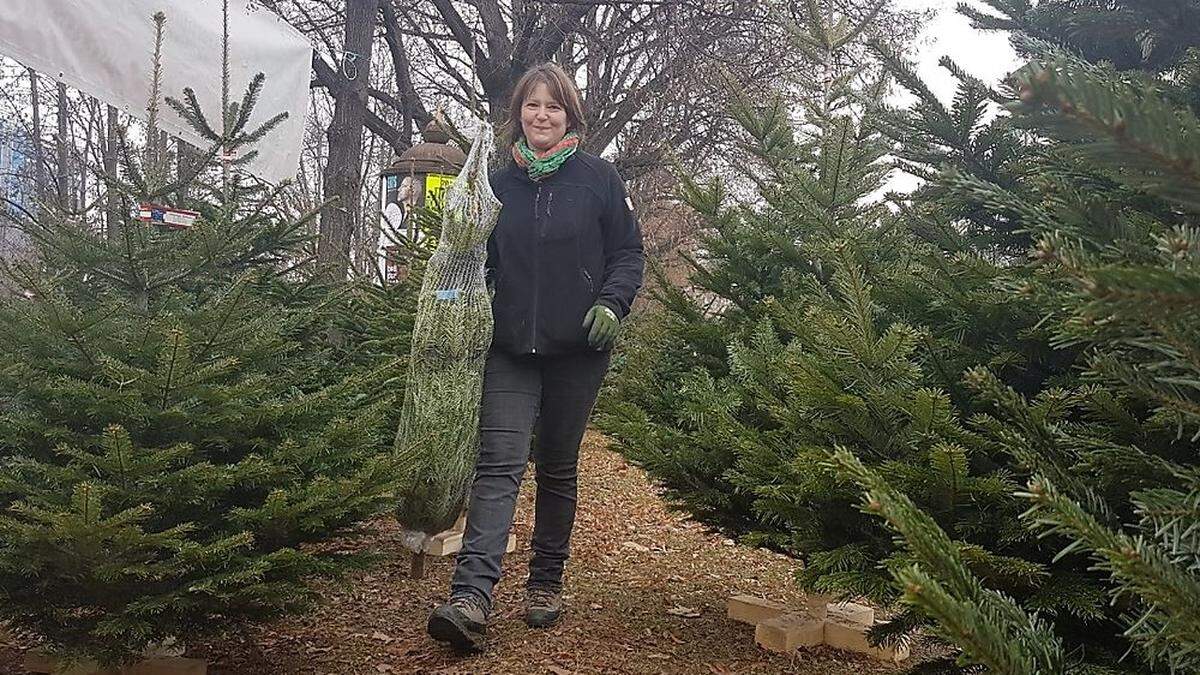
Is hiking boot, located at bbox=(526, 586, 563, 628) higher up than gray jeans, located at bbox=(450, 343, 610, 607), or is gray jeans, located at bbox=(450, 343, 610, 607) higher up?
gray jeans, located at bbox=(450, 343, 610, 607)

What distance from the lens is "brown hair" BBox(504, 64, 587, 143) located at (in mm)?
3365

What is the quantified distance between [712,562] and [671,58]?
30.1 feet

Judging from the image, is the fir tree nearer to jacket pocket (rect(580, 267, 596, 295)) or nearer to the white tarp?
jacket pocket (rect(580, 267, 596, 295))

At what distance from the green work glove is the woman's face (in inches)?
24.3

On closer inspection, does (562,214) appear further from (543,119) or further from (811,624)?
(811,624)

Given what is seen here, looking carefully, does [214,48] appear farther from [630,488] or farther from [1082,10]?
[1082,10]

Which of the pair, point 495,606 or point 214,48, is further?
point 214,48

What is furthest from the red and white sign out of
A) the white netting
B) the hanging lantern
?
the hanging lantern

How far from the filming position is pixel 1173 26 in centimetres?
214

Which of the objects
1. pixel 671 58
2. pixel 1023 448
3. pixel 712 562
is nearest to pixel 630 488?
pixel 712 562

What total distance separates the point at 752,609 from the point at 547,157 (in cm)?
173

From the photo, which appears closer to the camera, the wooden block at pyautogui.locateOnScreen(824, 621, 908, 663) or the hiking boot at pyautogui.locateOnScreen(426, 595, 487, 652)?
the hiking boot at pyautogui.locateOnScreen(426, 595, 487, 652)

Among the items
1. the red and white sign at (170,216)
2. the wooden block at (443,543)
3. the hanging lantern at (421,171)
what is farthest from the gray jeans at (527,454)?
the hanging lantern at (421,171)

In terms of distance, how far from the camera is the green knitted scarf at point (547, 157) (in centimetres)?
335
